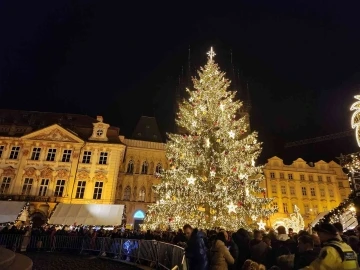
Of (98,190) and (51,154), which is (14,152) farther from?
(98,190)

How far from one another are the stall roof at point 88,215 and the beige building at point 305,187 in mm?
26852

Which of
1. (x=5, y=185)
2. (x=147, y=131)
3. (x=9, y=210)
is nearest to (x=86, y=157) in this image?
(x=5, y=185)

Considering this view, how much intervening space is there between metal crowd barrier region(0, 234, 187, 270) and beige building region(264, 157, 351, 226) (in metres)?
31.9

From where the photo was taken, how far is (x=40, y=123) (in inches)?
1460

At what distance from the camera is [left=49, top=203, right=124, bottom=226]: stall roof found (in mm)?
23509

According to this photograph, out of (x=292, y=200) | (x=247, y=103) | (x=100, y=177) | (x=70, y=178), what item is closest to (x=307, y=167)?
(x=292, y=200)

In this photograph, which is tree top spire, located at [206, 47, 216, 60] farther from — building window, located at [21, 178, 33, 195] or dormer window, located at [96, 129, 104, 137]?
building window, located at [21, 178, 33, 195]

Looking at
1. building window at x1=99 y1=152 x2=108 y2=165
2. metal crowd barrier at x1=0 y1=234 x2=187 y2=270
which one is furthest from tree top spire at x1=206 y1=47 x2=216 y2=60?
building window at x1=99 y1=152 x2=108 y2=165

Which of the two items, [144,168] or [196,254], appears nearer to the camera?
[196,254]

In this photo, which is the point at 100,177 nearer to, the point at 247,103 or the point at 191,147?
the point at 191,147

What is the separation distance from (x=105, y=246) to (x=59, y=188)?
1716 centimetres

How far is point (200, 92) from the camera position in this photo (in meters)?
→ 17.8

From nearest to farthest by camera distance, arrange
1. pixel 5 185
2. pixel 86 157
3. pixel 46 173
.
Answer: pixel 5 185
pixel 46 173
pixel 86 157

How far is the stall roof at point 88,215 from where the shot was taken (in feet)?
77.1
